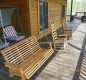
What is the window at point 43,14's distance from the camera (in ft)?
23.5

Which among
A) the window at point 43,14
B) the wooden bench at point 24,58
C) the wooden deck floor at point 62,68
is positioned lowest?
the wooden deck floor at point 62,68

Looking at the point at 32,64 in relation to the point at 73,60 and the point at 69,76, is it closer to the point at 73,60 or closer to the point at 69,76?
the point at 69,76

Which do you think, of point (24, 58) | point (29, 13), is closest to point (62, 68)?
point (24, 58)

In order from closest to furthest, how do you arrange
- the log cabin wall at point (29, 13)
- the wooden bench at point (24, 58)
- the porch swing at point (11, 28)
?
the wooden bench at point (24, 58) < the porch swing at point (11, 28) < the log cabin wall at point (29, 13)

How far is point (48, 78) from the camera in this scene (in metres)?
3.33

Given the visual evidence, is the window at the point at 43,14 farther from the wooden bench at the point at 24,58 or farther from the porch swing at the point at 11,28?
the wooden bench at the point at 24,58

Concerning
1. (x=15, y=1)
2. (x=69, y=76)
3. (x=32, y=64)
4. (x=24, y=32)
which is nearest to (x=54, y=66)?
(x=69, y=76)

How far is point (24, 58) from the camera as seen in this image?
3514 mm

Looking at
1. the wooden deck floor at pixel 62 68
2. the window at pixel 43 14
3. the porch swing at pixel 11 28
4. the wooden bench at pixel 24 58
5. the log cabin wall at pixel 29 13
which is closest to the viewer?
the wooden bench at pixel 24 58

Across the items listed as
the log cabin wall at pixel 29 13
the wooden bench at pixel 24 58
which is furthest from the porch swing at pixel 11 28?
the wooden bench at pixel 24 58

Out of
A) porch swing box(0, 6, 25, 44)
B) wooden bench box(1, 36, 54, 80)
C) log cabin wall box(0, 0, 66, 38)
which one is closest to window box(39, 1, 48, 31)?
log cabin wall box(0, 0, 66, 38)

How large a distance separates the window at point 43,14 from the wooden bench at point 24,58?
3.46m

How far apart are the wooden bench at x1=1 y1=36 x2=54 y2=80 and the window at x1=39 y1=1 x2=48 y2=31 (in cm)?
346

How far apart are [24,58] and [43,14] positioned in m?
4.39
